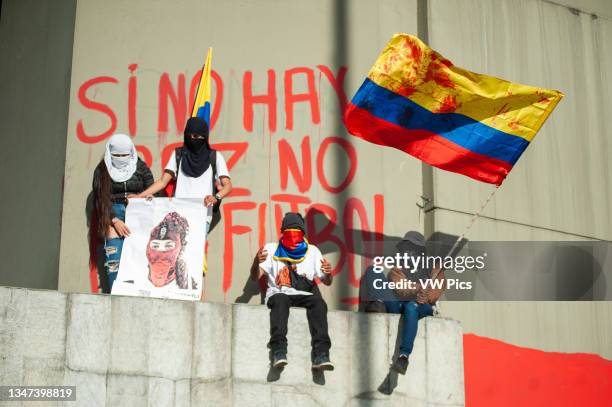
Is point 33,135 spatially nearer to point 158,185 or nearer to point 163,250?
point 158,185

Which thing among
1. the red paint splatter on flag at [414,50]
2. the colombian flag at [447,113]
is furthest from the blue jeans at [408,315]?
the red paint splatter on flag at [414,50]

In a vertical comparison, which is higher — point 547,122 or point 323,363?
point 547,122

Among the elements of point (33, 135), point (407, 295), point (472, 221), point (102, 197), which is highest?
point (33, 135)

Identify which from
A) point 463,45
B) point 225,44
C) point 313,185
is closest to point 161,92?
point 225,44

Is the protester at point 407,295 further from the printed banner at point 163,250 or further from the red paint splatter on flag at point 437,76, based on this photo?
the printed banner at point 163,250

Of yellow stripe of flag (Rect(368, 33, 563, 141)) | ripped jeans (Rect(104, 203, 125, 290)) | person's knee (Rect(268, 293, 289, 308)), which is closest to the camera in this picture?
person's knee (Rect(268, 293, 289, 308))

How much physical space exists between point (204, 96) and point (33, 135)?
2018 mm

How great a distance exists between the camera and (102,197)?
10.0m

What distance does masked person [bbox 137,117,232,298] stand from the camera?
33.0 feet

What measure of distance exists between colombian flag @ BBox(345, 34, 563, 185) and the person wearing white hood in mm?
2130

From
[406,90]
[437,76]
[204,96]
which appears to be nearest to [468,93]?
[437,76]

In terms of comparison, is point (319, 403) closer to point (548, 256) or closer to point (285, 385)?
point (285, 385)

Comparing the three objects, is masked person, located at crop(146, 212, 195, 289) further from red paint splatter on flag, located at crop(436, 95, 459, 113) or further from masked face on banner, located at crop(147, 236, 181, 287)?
red paint splatter on flag, located at crop(436, 95, 459, 113)

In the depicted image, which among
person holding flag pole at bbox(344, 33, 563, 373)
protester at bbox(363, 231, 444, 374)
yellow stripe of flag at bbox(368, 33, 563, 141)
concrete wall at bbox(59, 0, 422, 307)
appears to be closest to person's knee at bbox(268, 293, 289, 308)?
protester at bbox(363, 231, 444, 374)
